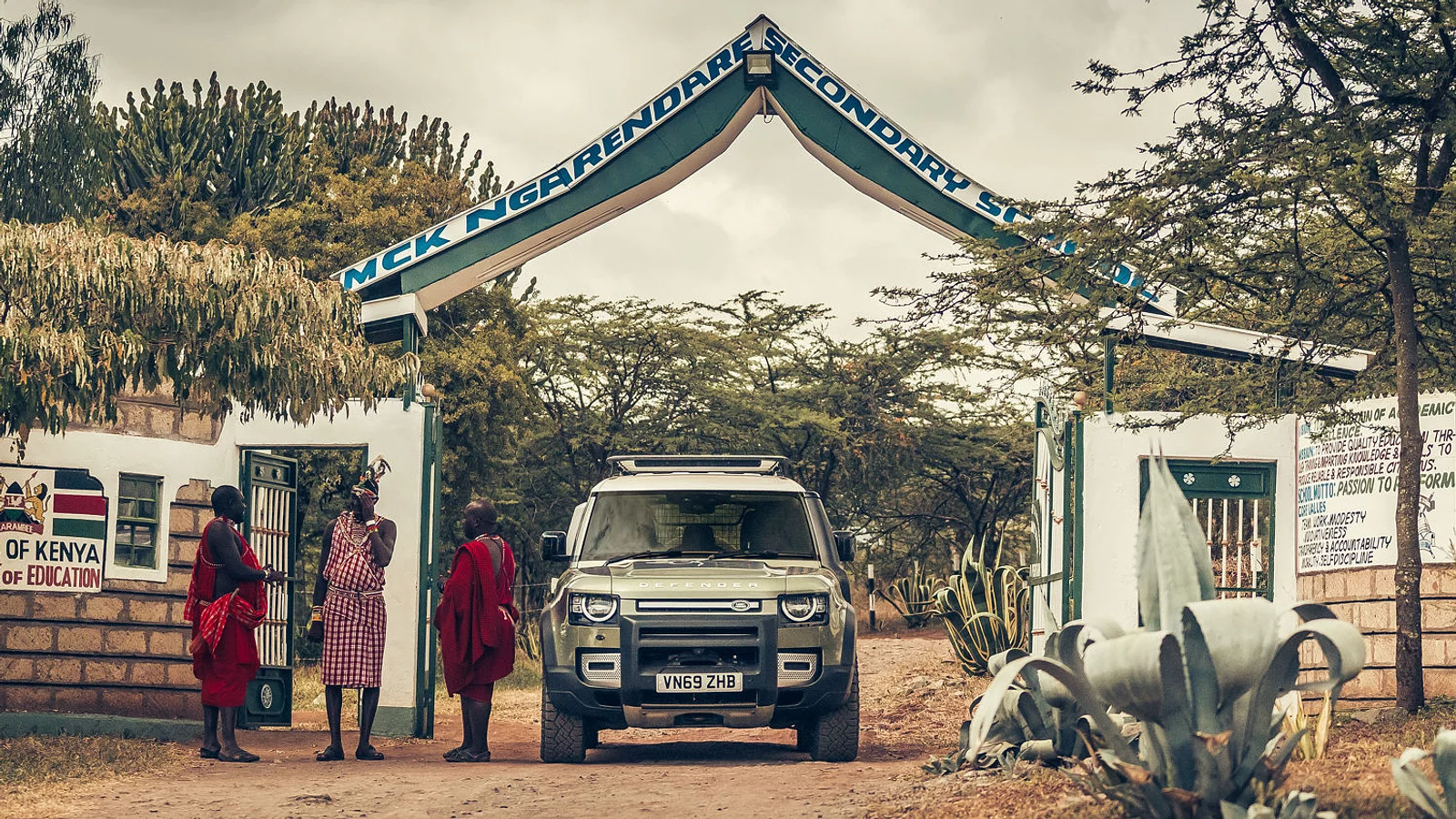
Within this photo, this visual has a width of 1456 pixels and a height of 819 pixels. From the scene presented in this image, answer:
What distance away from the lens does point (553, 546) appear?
11.5 m

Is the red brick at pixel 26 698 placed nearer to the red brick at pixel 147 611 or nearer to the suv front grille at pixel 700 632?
the red brick at pixel 147 611

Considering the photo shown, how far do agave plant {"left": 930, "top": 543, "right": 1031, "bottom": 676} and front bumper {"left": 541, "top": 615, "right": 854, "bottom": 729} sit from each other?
6.16 meters

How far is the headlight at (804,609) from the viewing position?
412 inches

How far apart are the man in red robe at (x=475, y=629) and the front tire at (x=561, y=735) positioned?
581 millimetres

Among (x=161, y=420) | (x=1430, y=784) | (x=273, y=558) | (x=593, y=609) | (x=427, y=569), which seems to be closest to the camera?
(x=1430, y=784)

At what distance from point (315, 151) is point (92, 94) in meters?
5.87

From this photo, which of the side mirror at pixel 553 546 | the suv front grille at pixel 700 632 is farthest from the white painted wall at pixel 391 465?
the suv front grille at pixel 700 632

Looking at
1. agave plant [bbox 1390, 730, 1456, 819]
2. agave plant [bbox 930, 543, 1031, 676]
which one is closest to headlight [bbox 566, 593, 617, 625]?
agave plant [bbox 1390, 730, 1456, 819]

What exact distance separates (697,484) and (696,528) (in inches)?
11.7

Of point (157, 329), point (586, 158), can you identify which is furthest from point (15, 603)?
point (586, 158)

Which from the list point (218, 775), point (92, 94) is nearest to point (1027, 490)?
point (92, 94)

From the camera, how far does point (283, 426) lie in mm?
13727

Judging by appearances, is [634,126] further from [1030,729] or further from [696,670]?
[1030,729]

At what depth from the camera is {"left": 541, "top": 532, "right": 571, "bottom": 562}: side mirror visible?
11430mm
